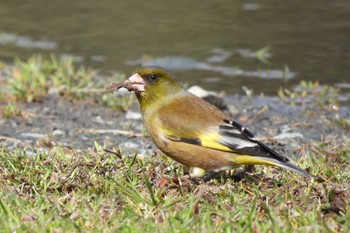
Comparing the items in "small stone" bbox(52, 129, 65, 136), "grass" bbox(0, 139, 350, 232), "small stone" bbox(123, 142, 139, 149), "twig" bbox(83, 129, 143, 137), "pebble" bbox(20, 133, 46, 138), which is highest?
"grass" bbox(0, 139, 350, 232)

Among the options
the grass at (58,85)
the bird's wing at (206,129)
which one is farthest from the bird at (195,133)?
the grass at (58,85)

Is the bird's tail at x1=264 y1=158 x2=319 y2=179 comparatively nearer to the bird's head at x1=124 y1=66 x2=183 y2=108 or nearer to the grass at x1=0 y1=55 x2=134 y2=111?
the bird's head at x1=124 y1=66 x2=183 y2=108

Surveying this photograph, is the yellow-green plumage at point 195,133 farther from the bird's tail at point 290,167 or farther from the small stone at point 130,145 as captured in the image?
the small stone at point 130,145

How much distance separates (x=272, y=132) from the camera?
8.97 m

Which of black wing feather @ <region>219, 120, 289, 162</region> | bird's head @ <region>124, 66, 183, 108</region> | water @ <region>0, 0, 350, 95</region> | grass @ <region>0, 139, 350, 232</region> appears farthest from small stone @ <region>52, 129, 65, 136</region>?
black wing feather @ <region>219, 120, 289, 162</region>

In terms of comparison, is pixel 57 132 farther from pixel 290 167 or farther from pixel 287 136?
pixel 290 167

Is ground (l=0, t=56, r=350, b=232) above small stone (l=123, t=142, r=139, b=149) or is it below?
above

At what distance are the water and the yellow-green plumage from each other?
13.3 ft

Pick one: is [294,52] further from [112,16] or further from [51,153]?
[51,153]

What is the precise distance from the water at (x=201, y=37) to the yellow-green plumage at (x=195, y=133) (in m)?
4.05

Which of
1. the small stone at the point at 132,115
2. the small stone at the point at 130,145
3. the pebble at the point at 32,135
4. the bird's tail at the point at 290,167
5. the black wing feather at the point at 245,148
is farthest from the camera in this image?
the small stone at the point at 132,115

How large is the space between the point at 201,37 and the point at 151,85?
6715mm

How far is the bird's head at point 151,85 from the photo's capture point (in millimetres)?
6902

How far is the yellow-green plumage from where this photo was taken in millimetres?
6297
